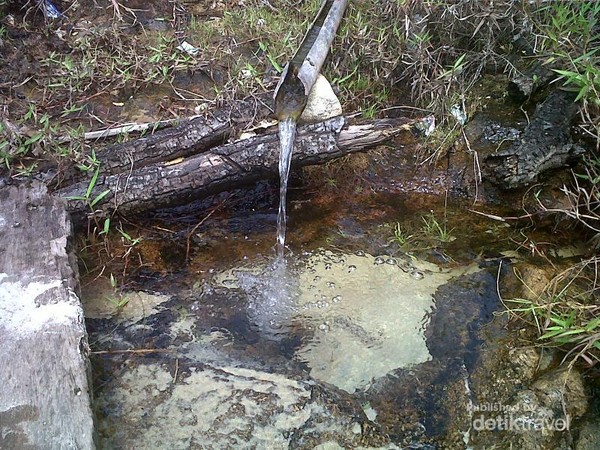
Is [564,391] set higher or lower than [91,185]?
lower

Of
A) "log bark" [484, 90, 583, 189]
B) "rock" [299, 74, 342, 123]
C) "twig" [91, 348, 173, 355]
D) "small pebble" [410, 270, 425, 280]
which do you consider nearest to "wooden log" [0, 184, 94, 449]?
"twig" [91, 348, 173, 355]

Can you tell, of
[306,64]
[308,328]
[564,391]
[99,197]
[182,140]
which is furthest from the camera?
[306,64]

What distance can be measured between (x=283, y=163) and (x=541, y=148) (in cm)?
149

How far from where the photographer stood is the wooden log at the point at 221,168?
2.97 m

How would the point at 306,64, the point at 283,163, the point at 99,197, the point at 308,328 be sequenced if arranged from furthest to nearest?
the point at 306,64, the point at 283,163, the point at 99,197, the point at 308,328

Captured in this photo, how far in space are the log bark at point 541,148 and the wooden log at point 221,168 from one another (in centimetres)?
65

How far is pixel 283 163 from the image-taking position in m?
3.05

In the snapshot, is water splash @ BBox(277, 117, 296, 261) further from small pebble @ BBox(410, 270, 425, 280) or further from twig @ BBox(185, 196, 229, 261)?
small pebble @ BBox(410, 270, 425, 280)

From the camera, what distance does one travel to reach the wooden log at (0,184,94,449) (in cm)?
188

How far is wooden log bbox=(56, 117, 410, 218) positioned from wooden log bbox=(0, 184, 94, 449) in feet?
0.97

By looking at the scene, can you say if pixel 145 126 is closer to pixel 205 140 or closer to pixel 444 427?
pixel 205 140

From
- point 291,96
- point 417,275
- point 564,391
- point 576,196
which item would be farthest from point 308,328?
point 576,196

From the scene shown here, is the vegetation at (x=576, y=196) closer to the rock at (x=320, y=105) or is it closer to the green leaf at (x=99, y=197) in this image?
the rock at (x=320, y=105)

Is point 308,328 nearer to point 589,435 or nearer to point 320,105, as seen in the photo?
point 589,435
